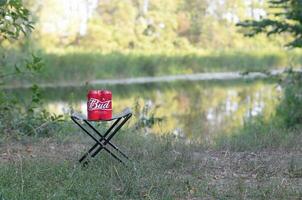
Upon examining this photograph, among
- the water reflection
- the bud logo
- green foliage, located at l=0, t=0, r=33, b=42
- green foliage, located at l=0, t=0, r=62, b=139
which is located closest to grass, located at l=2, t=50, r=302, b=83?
the water reflection

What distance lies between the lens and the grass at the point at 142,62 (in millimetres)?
26516

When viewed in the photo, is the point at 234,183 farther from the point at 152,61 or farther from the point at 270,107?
the point at 152,61

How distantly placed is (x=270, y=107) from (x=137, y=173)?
1160 cm

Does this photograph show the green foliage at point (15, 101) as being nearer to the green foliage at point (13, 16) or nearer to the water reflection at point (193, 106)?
the green foliage at point (13, 16)

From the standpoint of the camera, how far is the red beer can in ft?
19.0

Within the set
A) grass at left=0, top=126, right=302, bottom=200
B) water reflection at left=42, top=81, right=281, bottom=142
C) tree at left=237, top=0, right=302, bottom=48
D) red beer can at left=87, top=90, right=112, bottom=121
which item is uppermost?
tree at left=237, top=0, right=302, bottom=48

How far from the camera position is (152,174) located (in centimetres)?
563

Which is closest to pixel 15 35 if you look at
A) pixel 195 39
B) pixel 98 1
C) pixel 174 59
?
pixel 174 59

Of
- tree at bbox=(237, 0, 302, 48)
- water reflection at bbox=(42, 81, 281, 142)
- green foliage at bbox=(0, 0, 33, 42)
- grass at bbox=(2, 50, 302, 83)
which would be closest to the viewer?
green foliage at bbox=(0, 0, 33, 42)

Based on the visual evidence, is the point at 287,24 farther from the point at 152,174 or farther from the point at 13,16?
the point at 152,174

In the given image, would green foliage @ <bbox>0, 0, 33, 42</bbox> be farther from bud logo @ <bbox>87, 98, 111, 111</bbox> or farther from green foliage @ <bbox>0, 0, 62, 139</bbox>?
bud logo @ <bbox>87, 98, 111, 111</bbox>

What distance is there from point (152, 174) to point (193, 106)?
13.2 m

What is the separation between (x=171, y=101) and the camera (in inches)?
803

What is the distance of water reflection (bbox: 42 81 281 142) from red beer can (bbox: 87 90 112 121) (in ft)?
11.3
